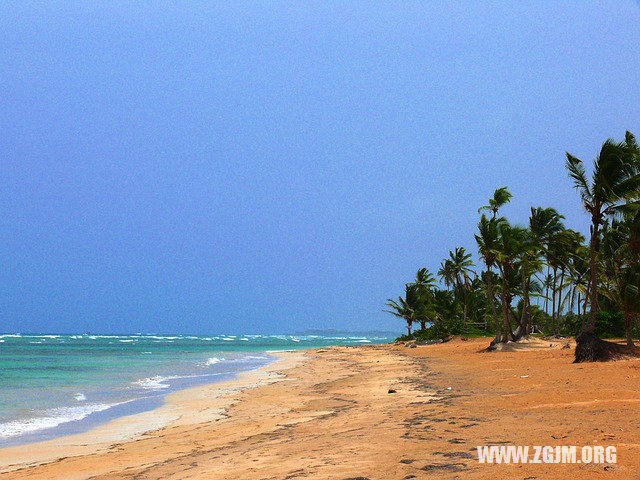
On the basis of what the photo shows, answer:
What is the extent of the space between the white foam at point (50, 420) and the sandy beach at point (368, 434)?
1.83m

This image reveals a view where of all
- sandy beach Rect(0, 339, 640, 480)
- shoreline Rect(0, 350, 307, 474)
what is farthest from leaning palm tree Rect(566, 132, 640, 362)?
shoreline Rect(0, 350, 307, 474)

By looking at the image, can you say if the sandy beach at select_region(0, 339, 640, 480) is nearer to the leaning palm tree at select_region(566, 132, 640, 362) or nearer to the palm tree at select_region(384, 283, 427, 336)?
the leaning palm tree at select_region(566, 132, 640, 362)

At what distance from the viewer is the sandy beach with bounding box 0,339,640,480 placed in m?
6.79

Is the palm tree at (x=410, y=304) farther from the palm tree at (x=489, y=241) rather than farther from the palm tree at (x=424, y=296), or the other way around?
the palm tree at (x=489, y=241)

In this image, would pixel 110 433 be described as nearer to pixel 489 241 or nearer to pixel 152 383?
pixel 152 383

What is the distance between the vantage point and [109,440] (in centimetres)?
1189

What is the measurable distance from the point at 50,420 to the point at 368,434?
1081 cm

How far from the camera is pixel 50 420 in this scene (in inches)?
609

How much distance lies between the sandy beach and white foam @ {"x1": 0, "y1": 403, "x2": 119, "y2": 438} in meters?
1.83

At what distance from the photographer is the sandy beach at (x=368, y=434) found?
6.79m

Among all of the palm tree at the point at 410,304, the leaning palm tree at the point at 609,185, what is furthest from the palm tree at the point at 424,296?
the leaning palm tree at the point at 609,185

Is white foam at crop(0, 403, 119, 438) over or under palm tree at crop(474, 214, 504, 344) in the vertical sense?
under

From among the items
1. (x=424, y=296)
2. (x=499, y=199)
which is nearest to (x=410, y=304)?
(x=424, y=296)

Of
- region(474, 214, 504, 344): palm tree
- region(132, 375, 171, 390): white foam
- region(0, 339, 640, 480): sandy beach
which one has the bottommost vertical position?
region(132, 375, 171, 390): white foam
